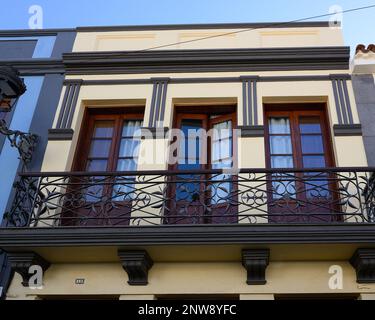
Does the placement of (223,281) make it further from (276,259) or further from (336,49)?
(336,49)

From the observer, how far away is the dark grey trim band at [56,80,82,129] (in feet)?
25.6

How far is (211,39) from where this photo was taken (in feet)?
29.1

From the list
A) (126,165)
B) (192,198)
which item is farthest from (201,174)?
(126,165)

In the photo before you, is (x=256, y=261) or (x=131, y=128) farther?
(x=131, y=128)

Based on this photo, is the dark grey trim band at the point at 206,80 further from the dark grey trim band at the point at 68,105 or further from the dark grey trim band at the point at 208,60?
the dark grey trim band at the point at 208,60

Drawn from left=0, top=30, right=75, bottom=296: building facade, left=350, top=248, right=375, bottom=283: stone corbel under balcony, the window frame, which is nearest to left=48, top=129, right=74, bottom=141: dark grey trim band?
left=0, top=30, right=75, bottom=296: building facade

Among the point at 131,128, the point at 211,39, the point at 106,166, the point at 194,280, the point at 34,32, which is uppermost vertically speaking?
the point at 34,32

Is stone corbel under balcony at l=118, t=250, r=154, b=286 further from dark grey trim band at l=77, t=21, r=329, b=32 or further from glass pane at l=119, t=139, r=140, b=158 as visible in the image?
dark grey trim band at l=77, t=21, r=329, b=32

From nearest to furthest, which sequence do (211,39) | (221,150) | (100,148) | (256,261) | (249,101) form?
(256,261) → (221,150) → (249,101) → (100,148) → (211,39)

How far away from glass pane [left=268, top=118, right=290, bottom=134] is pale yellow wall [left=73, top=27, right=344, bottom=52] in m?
1.59

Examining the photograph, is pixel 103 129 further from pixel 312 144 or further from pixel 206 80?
pixel 312 144

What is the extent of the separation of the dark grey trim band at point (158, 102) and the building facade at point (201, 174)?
2 cm

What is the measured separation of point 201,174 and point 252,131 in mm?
1238

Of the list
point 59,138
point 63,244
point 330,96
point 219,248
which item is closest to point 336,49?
point 330,96
